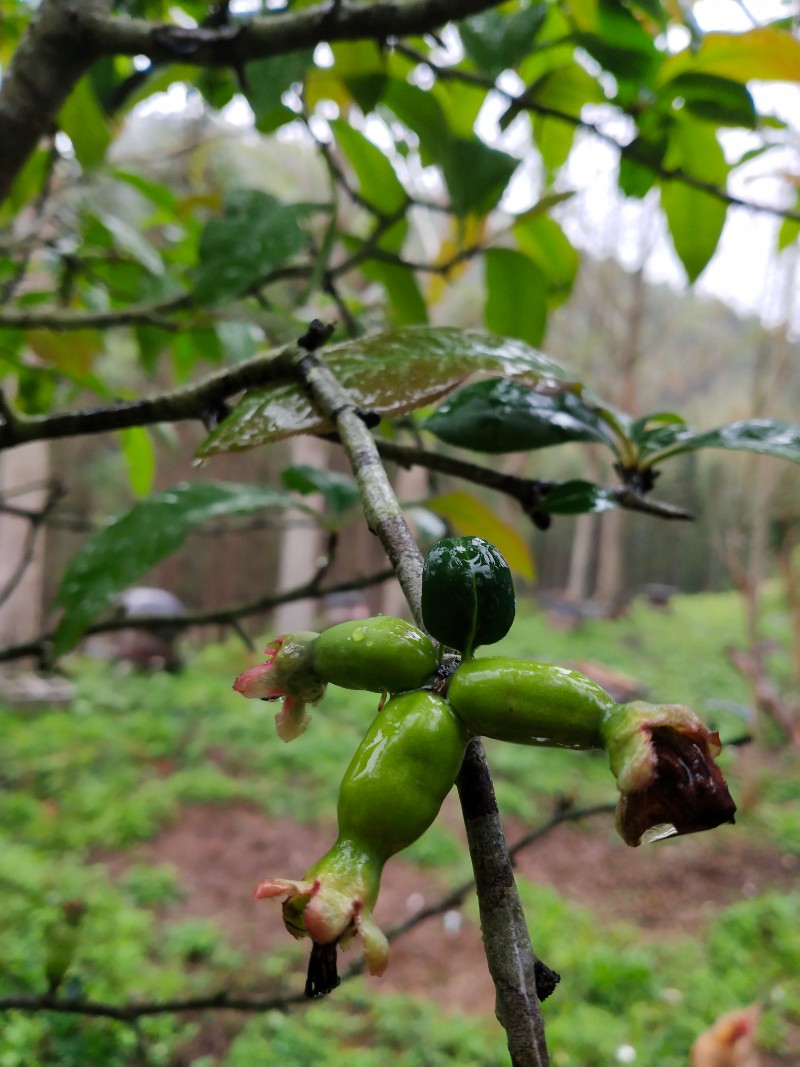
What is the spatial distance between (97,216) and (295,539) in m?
4.46

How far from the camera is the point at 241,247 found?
688 mm

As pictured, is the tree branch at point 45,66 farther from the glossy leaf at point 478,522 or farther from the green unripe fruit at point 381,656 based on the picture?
the green unripe fruit at point 381,656

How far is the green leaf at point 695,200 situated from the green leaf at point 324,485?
424 millimetres

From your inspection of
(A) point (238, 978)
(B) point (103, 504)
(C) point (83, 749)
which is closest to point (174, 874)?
(A) point (238, 978)

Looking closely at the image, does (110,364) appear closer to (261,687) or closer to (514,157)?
(514,157)

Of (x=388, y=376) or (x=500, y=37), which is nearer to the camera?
(x=388, y=376)

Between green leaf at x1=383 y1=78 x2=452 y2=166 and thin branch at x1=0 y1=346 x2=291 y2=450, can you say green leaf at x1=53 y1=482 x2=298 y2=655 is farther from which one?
green leaf at x1=383 y1=78 x2=452 y2=166

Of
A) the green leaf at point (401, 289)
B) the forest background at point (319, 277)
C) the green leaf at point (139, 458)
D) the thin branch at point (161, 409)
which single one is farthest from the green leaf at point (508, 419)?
the green leaf at point (139, 458)

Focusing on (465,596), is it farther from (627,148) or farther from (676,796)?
(627,148)

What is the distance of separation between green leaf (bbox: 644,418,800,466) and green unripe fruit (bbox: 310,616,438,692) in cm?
28

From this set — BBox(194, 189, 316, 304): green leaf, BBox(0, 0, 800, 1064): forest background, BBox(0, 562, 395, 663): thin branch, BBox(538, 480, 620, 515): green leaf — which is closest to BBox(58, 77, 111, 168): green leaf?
BBox(0, 0, 800, 1064): forest background

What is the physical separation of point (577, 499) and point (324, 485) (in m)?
0.37

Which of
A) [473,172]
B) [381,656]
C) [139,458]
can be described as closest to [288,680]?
[381,656]

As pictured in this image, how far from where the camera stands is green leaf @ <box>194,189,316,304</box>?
676 mm
